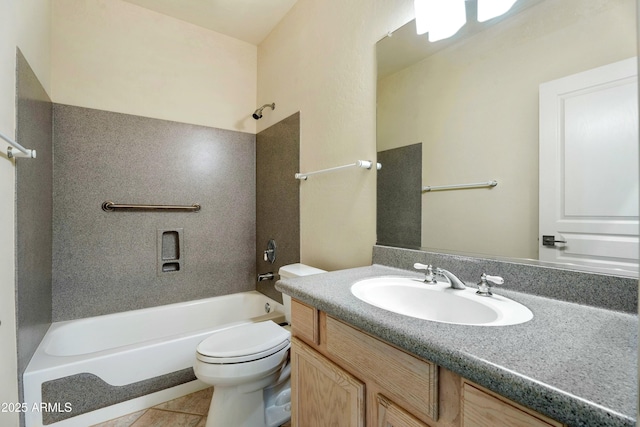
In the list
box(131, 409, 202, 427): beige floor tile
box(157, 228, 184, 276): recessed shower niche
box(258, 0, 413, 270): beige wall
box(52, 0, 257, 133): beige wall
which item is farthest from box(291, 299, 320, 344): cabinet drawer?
box(52, 0, 257, 133): beige wall

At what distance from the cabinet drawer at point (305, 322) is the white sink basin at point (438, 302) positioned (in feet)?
0.53

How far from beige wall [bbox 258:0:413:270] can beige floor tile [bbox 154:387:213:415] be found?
102 cm

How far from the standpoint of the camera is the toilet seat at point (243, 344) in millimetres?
1254

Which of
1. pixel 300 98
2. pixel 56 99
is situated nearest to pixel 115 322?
Result: pixel 56 99

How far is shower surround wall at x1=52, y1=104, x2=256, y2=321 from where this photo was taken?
1.86m

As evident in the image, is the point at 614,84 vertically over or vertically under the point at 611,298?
over

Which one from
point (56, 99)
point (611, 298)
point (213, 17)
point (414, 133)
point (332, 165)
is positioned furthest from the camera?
point (213, 17)

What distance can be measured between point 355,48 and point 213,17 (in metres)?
1.36

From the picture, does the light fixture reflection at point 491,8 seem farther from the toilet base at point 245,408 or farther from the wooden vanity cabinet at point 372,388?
the toilet base at point 245,408

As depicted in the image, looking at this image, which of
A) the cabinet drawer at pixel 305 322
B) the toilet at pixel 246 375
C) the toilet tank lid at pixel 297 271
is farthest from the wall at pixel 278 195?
the cabinet drawer at pixel 305 322

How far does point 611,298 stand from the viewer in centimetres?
70

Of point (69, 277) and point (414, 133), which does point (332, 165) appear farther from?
point (69, 277)

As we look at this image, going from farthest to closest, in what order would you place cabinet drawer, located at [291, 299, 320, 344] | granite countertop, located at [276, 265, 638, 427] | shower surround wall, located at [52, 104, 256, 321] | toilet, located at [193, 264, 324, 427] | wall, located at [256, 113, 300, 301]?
wall, located at [256, 113, 300, 301] < shower surround wall, located at [52, 104, 256, 321] < toilet, located at [193, 264, 324, 427] < cabinet drawer, located at [291, 299, 320, 344] < granite countertop, located at [276, 265, 638, 427]

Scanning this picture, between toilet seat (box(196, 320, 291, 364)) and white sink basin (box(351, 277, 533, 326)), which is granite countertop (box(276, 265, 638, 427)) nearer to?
white sink basin (box(351, 277, 533, 326))
